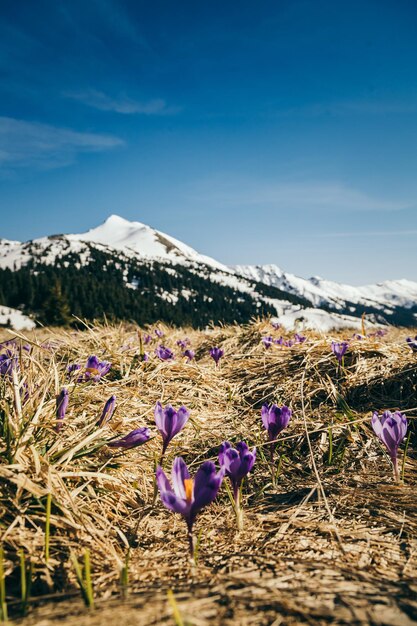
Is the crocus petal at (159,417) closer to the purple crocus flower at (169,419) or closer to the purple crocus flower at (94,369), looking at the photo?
the purple crocus flower at (169,419)

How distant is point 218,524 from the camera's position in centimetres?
149

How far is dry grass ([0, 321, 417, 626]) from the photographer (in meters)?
0.89

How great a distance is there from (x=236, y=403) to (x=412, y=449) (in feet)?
4.23

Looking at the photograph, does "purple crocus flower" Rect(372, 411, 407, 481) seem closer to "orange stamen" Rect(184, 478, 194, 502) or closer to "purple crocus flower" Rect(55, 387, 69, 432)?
"orange stamen" Rect(184, 478, 194, 502)

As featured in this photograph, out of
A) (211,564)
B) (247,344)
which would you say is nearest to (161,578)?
(211,564)

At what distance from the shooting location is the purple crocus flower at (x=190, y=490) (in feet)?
3.71

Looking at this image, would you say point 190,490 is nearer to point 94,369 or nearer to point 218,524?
point 218,524

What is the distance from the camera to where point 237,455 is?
4.66ft

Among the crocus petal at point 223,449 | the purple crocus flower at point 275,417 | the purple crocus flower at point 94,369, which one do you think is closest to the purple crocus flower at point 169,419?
the crocus petal at point 223,449

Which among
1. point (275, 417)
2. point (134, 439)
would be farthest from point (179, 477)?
point (275, 417)

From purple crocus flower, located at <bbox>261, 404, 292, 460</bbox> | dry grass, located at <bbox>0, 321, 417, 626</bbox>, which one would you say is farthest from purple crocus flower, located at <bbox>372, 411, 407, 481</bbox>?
purple crocus flower, located at <bbox>261, 404, 292, 460</bbox>

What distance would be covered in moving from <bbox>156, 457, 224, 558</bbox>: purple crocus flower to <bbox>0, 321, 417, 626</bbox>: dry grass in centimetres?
15

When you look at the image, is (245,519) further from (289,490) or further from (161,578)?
(161,578)

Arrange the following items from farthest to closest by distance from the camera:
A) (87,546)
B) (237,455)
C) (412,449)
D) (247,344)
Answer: (247,344) < (412,449) < (237,455) < (87,546)
